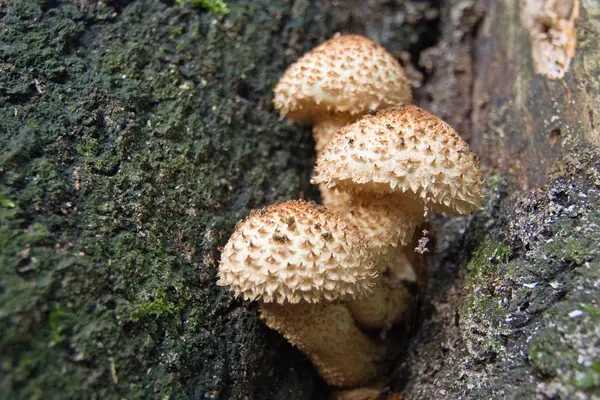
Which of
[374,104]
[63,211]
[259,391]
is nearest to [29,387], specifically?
[63,211]

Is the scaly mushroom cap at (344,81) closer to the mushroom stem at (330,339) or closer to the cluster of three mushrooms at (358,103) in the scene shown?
the cluster of three mushrooms at (358,103)

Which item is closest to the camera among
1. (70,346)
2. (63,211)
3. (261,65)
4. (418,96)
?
(70,346)

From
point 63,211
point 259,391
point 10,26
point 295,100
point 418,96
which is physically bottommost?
point 259,391

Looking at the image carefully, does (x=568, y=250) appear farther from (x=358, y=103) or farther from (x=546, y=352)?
(x=358, y=103)

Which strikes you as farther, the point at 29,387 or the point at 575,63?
the point at 575,63

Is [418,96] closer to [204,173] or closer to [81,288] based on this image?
[204,173]

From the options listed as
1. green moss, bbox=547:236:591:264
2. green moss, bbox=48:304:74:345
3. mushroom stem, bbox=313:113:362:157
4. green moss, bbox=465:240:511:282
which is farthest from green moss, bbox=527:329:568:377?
green moss, bbox=48:304:74:345

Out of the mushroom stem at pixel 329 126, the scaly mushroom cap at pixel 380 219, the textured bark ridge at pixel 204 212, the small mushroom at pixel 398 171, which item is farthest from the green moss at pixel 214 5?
the scaly mushroom cap at pixel 380 219
